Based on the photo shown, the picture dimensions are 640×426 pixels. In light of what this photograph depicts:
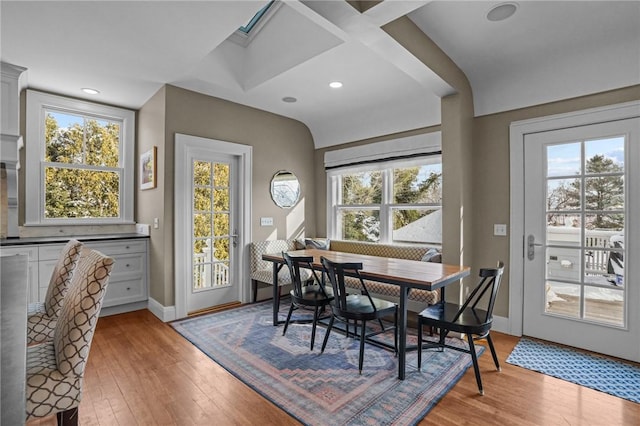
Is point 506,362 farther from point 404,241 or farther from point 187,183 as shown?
point 187,183

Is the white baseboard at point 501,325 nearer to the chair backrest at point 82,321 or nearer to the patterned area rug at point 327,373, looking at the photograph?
the patterned area rug at point 327,373

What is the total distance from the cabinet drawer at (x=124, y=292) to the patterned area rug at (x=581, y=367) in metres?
3.89

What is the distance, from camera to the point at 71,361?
51.0 inches

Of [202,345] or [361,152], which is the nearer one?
[202,345]

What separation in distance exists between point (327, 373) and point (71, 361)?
5.22ft

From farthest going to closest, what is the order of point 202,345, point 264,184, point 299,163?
point 299,163 → point 264,184 → point 202,345

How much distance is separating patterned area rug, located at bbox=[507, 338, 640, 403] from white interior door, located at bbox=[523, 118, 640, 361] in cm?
18

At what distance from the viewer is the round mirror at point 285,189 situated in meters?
4.55

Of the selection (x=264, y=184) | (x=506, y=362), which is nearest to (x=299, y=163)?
(x=264, y=184)

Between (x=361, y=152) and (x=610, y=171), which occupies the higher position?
(x=361, y=152)

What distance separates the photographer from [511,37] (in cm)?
265

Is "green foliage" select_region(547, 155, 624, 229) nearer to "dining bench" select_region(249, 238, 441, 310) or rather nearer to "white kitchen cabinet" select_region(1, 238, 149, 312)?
"dining bench" select_region(249, 238, 441, 310)

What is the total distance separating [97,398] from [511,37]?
401 centimetres

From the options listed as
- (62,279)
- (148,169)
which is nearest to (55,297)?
(62,279)
